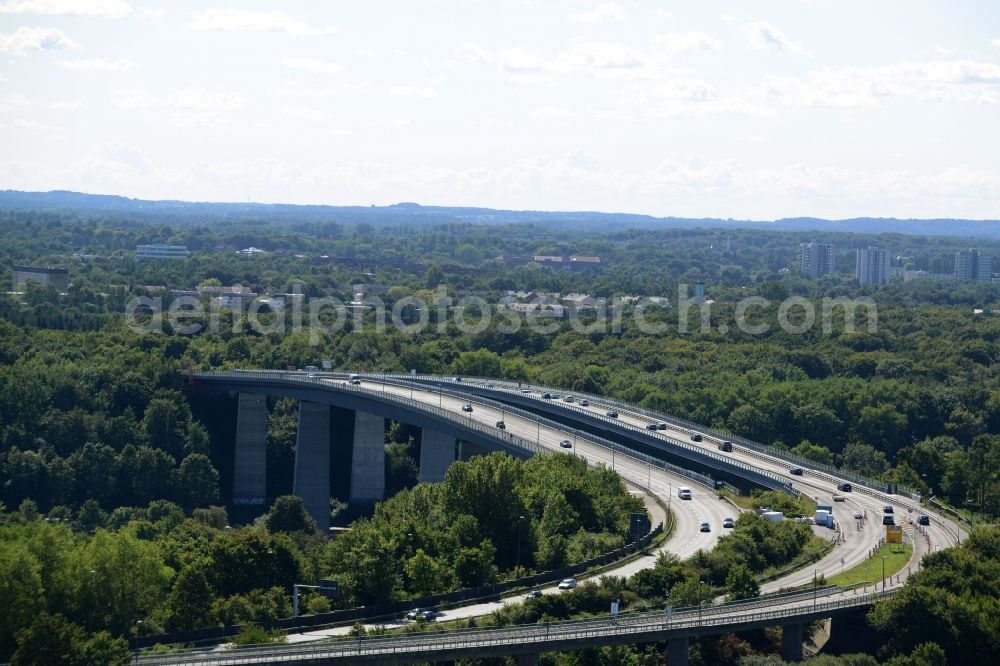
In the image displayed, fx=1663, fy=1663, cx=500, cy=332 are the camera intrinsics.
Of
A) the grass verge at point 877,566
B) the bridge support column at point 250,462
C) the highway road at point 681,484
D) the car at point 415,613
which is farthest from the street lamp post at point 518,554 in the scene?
the bridge support column at point 250,462

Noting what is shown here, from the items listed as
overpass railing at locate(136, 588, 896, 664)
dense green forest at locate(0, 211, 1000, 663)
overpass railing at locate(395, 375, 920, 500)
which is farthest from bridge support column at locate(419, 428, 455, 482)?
overpass railing at locate(136, 588, 896, 664)

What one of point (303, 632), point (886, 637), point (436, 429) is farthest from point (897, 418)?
point (303, 632)

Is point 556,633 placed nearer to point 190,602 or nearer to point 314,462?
point 190,602

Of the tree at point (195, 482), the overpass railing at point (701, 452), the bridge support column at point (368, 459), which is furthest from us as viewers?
the bridge support column at point (368, 459)

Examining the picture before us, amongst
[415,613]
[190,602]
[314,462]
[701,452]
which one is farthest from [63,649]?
[314,462]

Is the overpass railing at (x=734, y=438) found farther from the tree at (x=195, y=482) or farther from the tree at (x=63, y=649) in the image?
the tree at (x=63, y=649)

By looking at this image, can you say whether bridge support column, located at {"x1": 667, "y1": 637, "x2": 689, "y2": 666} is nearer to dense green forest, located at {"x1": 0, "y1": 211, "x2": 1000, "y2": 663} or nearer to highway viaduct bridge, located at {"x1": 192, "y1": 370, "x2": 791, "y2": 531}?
dense green forest, located at {"x1": 0, "y1": 211, "x2": 1000, "y2": 663}
